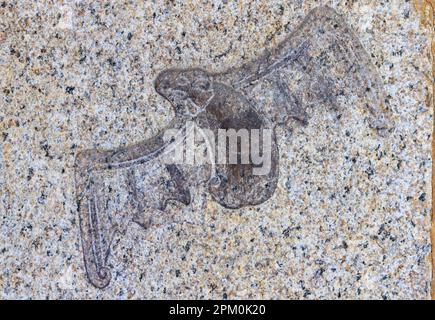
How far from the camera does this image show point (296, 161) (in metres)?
1.36

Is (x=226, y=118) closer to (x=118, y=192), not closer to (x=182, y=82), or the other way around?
(x=182, y=82)

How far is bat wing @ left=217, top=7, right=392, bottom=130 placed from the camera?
1336mm

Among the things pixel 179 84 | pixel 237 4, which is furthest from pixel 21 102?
pixel 237 4

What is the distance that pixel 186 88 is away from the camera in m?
1.37

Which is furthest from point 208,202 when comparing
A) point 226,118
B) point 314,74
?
point 314,74

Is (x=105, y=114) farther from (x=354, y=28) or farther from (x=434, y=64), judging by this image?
(x=434, y=64)

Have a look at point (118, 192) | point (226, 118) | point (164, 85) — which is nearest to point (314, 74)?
point (226, 118)

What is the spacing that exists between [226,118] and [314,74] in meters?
0.19

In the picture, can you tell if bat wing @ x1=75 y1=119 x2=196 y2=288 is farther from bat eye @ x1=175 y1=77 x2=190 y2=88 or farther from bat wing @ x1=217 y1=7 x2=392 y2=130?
bat wing @ x1=217 y1=7 x2=392 y2=130

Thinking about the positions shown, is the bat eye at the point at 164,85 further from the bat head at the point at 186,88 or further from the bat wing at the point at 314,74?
the bat wing at the point at 314,74

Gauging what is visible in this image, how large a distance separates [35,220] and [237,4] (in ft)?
1.99

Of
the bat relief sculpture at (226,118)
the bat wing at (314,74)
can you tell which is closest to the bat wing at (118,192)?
the bat relief sculpture at (226,118)

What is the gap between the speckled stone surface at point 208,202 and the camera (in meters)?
1.34

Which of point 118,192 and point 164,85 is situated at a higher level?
point 164,85
